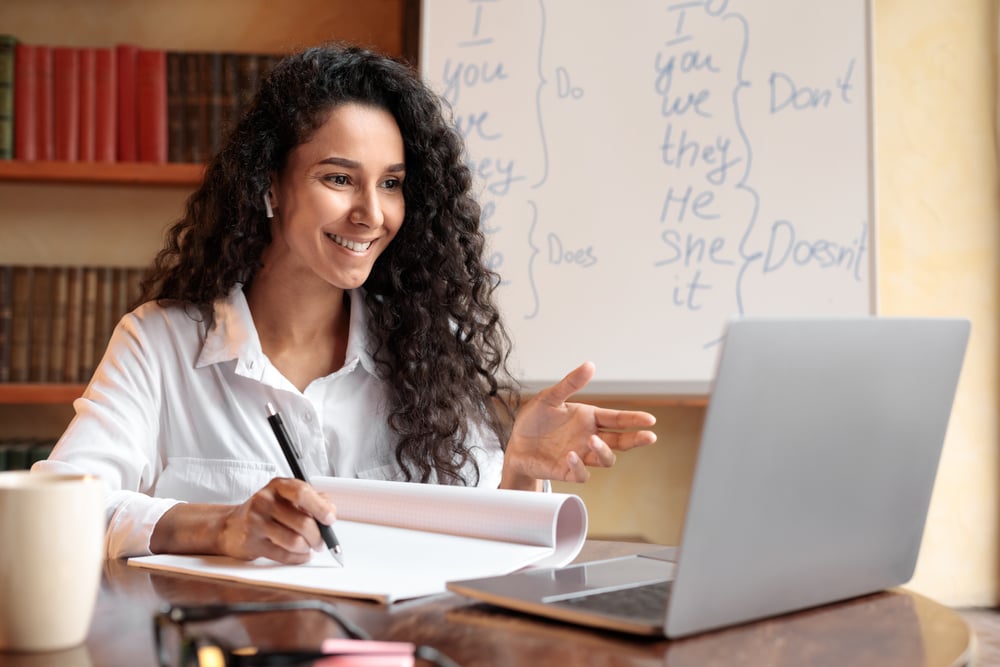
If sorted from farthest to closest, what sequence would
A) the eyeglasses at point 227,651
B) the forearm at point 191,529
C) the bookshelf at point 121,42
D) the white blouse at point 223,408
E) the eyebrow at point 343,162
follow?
the bookshelf at point 121,42 < the eyebrow at point 343,162 < the white blouse at point 223,408 < the forearm at point 191,529 < the eyeglasses at point 227,651

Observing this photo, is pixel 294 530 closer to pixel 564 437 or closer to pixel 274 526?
pixel 274 526

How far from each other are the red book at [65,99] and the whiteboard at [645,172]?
791 mm

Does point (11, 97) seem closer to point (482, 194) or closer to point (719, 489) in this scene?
point (482, 194)

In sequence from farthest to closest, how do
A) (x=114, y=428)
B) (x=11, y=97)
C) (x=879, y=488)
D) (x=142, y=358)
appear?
(x=11, y=97) < (x=142, y=358) < (x=114, y=428) < (x=879, y=488)

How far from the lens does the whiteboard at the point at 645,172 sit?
Answer: 2285 millimetres

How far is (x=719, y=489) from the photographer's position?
64 centimetres

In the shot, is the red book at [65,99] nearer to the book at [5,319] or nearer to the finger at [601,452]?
the book at [5,319]

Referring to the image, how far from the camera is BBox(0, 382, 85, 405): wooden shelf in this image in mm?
2230

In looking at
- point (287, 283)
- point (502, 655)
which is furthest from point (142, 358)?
point (502, 655)

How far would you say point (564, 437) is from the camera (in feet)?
3.84

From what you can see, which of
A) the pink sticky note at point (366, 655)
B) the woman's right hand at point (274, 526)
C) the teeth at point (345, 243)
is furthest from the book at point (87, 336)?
the pink sticky note at point (366, 655)

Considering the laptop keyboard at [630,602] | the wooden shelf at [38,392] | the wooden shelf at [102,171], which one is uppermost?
the wooden shelf at [102,171]

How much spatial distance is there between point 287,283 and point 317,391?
0.63ft

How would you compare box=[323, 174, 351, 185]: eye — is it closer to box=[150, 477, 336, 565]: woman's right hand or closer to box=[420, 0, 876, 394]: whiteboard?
box=[150, 477, 336, 565]: woman's right hand
